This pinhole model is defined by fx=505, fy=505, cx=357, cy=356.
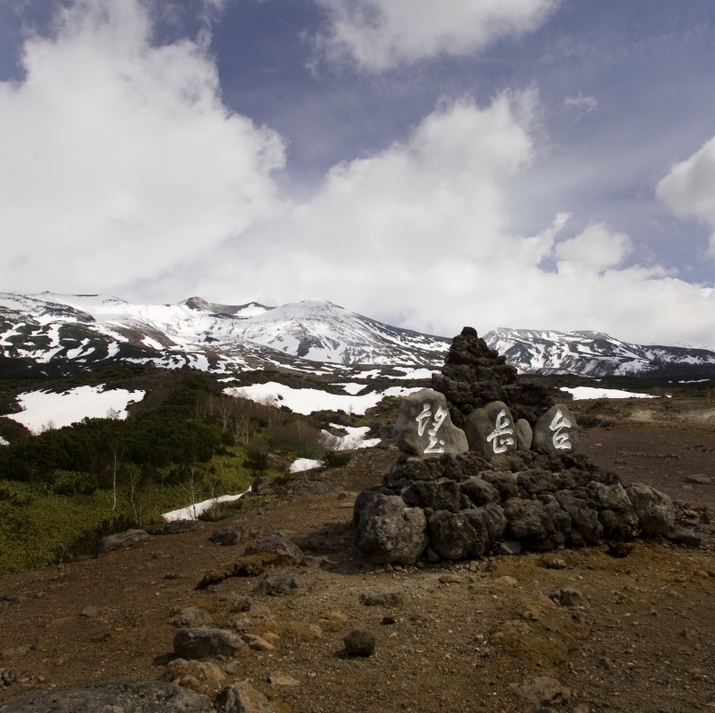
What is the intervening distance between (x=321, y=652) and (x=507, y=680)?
159 centimetres

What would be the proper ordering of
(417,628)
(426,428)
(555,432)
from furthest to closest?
(555,432) < (426,428) < (417,628)

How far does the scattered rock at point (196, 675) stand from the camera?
381cm

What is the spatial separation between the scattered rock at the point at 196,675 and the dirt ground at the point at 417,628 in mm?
99

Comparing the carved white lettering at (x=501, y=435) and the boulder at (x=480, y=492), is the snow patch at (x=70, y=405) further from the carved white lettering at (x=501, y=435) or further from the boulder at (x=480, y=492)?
the boulder at (x=480, y=492)

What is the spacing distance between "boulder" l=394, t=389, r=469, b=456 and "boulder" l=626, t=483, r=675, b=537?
9.17ft

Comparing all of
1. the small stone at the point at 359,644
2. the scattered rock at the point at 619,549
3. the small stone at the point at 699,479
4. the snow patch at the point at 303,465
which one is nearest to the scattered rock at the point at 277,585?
the small stone at the point at 359,644

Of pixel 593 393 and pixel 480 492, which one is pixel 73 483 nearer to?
pixel 480 492

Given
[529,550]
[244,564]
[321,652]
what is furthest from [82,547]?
[529,550]

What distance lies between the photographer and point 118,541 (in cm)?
945

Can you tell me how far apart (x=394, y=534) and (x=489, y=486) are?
1.85m

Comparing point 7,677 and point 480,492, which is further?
point 480,492

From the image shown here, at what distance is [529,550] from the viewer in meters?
7.29

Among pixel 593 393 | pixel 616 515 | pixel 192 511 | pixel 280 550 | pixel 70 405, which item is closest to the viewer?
pixel 280 550

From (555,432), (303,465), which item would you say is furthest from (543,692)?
(303,465)
